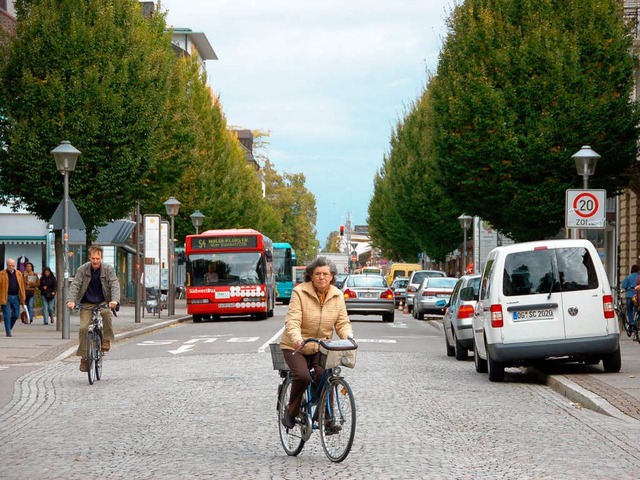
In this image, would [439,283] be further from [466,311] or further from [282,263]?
[282,263]

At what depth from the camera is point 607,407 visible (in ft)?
46.6

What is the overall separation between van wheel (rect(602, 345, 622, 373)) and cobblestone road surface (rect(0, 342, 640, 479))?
113cm

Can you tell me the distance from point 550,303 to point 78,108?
19815 millimetres

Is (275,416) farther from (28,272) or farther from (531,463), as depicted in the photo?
(28,272)

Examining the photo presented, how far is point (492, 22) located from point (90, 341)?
2271 centimetres

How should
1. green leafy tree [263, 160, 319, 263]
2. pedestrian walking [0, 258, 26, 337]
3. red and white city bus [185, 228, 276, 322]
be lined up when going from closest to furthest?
pedestrian walking [0, 258, 26, 337] < red and white city bus [185, 228, 276, 322] < green leafy tree [263, 160, 319, 263]

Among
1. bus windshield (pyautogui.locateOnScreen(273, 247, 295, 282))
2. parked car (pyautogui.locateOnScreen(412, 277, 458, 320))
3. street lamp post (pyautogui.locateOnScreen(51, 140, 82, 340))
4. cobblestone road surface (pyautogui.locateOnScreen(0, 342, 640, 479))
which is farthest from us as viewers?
bus windshield (pyautogui.locateOnScreen(273, 247, 295, 282))

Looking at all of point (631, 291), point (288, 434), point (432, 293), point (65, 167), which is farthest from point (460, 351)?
point (432, 293)

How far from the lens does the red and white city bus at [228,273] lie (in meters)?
44.2

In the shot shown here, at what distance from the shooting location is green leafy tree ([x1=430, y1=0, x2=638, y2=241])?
123 feet

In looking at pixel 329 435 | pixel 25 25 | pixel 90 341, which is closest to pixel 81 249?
pixel 25 25

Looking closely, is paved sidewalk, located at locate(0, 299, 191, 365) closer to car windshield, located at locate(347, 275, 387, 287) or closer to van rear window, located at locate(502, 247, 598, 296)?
car windshield, located at locate(347, 275, 387, 287)

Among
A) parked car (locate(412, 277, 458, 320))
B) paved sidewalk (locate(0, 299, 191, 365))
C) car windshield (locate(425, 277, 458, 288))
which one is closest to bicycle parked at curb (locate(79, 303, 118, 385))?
paved sidewalk (locate(0, 299, 191, 365))

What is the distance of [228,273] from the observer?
146 ft
